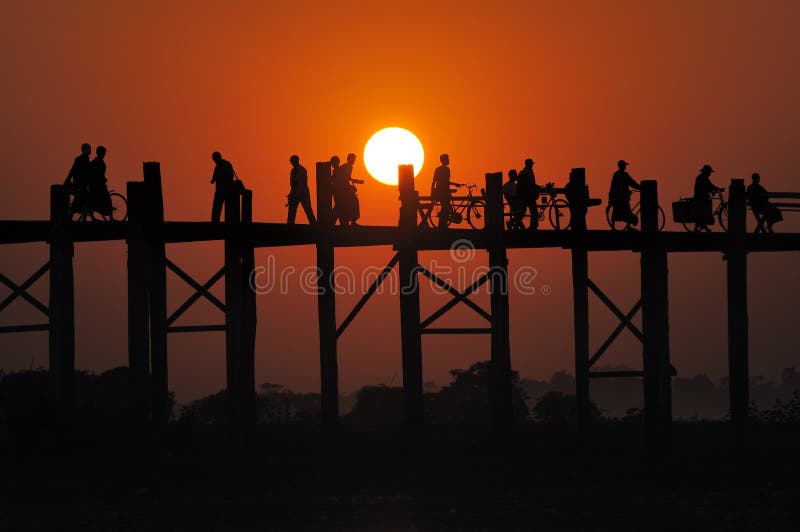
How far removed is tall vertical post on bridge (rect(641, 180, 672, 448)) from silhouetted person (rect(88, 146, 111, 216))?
9.38 meters

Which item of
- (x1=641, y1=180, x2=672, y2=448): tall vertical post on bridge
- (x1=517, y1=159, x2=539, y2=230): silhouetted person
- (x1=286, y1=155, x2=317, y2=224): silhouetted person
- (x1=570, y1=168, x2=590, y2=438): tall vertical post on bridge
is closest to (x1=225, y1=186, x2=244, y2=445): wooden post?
(x1=286, y1=155, x2=317, y2=224): silhouetted person

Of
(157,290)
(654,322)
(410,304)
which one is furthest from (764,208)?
(157,290)

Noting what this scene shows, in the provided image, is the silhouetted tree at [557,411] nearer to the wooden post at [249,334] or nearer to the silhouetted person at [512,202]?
the silhouetted person at [512,202]

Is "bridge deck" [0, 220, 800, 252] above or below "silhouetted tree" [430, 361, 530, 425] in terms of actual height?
above

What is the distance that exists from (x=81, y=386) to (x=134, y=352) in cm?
2129

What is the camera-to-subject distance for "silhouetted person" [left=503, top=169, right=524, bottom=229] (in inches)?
1027

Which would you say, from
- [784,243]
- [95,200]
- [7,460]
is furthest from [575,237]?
[7,460]

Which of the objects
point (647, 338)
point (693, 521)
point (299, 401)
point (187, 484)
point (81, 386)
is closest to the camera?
point (693, 521)

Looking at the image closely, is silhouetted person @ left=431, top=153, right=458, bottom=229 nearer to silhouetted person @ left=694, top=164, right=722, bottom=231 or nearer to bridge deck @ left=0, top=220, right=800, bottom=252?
bridge deck @ left=0, top=220, right=800, bottom=252

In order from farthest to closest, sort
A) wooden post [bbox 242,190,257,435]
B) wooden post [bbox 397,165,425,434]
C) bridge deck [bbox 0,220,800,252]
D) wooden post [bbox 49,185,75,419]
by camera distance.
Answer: wooden post [bbox 242,190,257,435]
wooden post [bbox 49,185,75,419]
wooden post [bbox 397,165,425,434]
bridge deck [bbox 0,220,800,252]

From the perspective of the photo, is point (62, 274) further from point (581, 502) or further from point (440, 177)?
point (581, 502)

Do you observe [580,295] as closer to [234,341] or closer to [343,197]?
[343,197]

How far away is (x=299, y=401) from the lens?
82.0m

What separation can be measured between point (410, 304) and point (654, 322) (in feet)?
16.0
